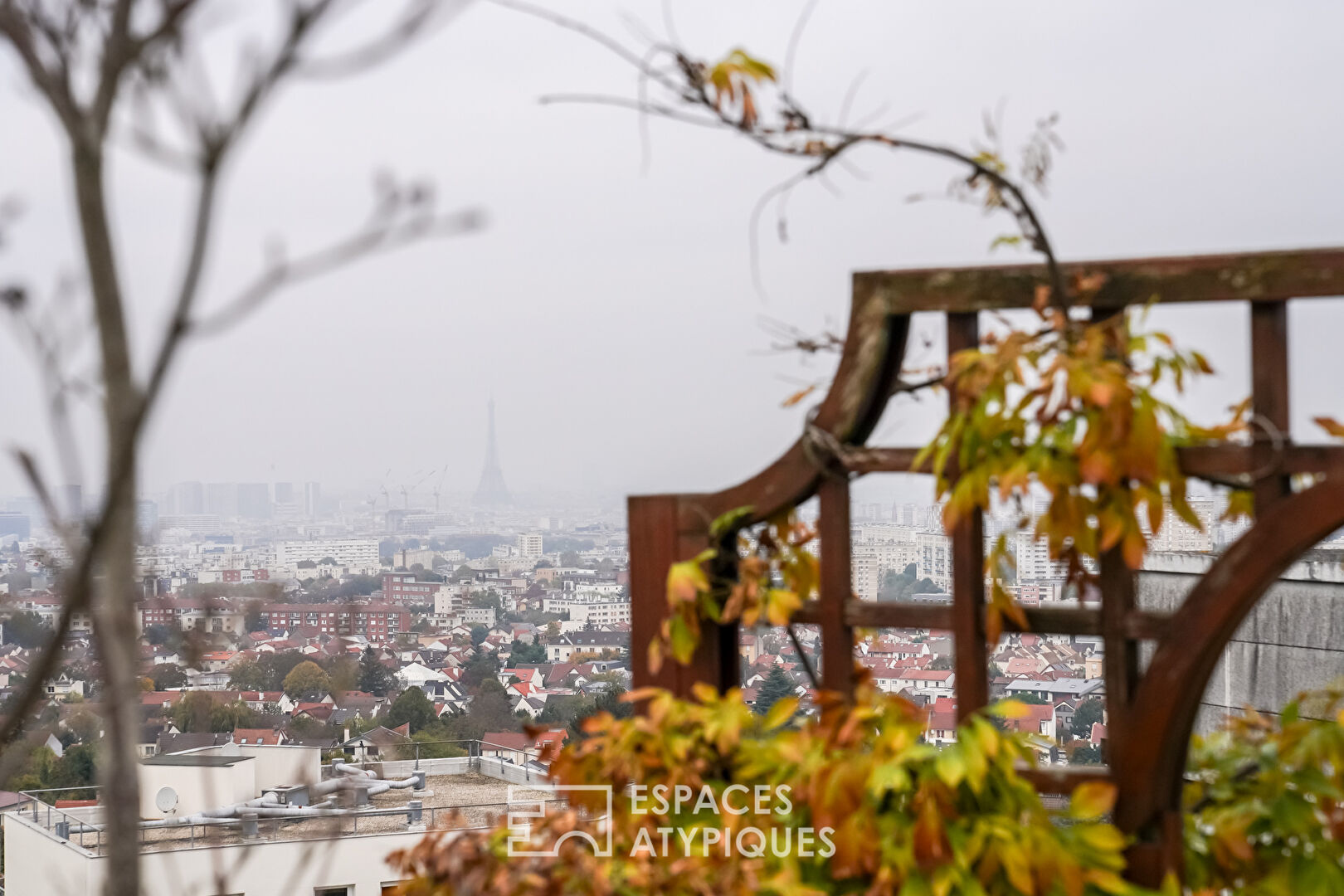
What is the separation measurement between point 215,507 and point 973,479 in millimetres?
1455

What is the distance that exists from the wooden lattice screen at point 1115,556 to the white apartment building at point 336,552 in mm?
1479

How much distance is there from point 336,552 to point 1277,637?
3.28m

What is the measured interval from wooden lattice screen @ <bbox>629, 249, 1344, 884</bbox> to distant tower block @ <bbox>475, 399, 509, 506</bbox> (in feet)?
11.8

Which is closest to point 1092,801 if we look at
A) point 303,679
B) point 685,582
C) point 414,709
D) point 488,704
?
point 685,582

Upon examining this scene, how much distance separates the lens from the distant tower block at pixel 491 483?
5812 mm

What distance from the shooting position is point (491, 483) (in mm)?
6043

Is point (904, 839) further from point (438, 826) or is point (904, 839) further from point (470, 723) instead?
point (470, 723)

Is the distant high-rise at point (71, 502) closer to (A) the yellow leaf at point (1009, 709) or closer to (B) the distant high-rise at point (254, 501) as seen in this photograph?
(A) the yellow leaf at point (1009, 709)

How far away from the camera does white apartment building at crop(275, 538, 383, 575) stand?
325 centimetres

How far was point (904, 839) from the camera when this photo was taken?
5.42ft

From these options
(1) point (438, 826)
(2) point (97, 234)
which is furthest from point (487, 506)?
(2) point (97, 234)

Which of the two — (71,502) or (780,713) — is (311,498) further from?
(71,502)

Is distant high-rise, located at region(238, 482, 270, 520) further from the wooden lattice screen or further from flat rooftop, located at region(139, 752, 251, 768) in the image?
the wooden lattice screen

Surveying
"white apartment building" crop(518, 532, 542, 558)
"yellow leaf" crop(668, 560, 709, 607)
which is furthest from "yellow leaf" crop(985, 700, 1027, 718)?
"white apartment building" crop(518, 532, 542, 558)
